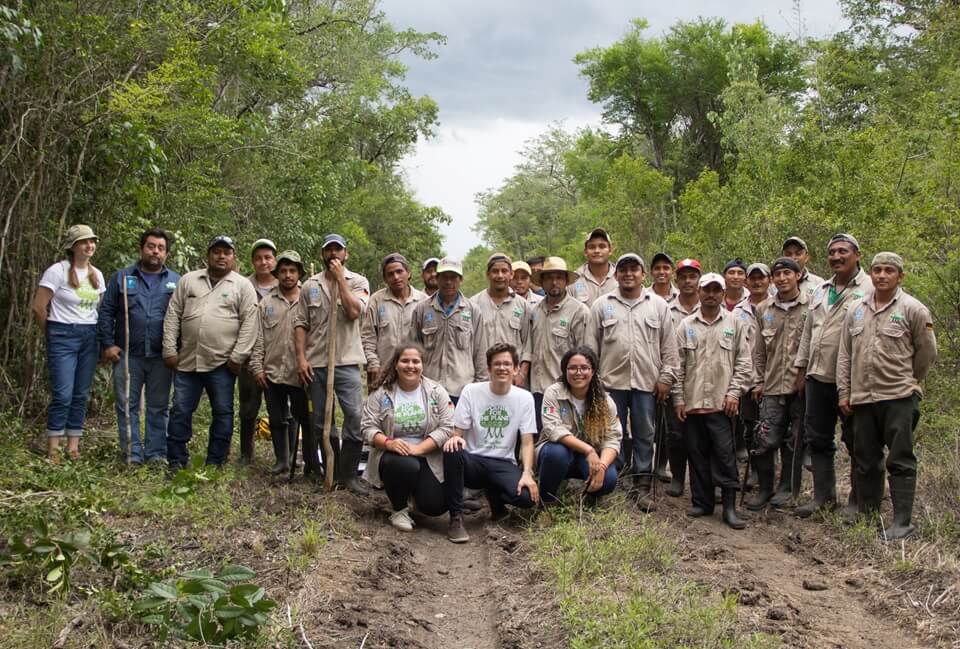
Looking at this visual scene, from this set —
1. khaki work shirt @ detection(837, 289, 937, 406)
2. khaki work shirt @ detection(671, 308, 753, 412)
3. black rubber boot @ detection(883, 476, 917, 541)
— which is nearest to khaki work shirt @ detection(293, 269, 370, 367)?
khaki work shirt @ detection(671, 308, 753, 412)

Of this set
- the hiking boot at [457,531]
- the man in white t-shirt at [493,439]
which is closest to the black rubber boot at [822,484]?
the man in white t-shirt at [493,439]

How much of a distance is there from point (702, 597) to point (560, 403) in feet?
8.04

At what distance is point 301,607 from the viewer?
4824 mm

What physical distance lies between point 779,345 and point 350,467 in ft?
13.0

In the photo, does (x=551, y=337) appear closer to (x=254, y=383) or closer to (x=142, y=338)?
(x=254, y=383)

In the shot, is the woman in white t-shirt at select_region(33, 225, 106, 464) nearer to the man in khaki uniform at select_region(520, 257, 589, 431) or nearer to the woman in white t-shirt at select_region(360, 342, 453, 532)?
the woman in white t-shirt at select_region(360, 342, 453, 532)

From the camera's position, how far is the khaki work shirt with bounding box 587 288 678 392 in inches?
305

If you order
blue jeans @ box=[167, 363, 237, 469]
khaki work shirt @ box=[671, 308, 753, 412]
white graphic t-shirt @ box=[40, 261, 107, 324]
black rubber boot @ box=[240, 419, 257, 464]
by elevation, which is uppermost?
white graphic t-shirt @ box=[40, 261, 107, 324]

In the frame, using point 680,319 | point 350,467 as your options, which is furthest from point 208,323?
point 680,319

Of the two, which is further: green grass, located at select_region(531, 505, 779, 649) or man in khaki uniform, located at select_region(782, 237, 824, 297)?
man in khaki uniform, located at select_region(782, 237, 824, 297)

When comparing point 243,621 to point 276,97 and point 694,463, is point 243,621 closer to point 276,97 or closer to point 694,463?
point 694,463

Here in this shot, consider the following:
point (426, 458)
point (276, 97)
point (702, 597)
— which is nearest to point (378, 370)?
point (426, 458)

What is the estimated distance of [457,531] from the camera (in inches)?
268

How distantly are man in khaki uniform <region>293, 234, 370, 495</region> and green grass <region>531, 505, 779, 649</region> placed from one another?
193 cm
